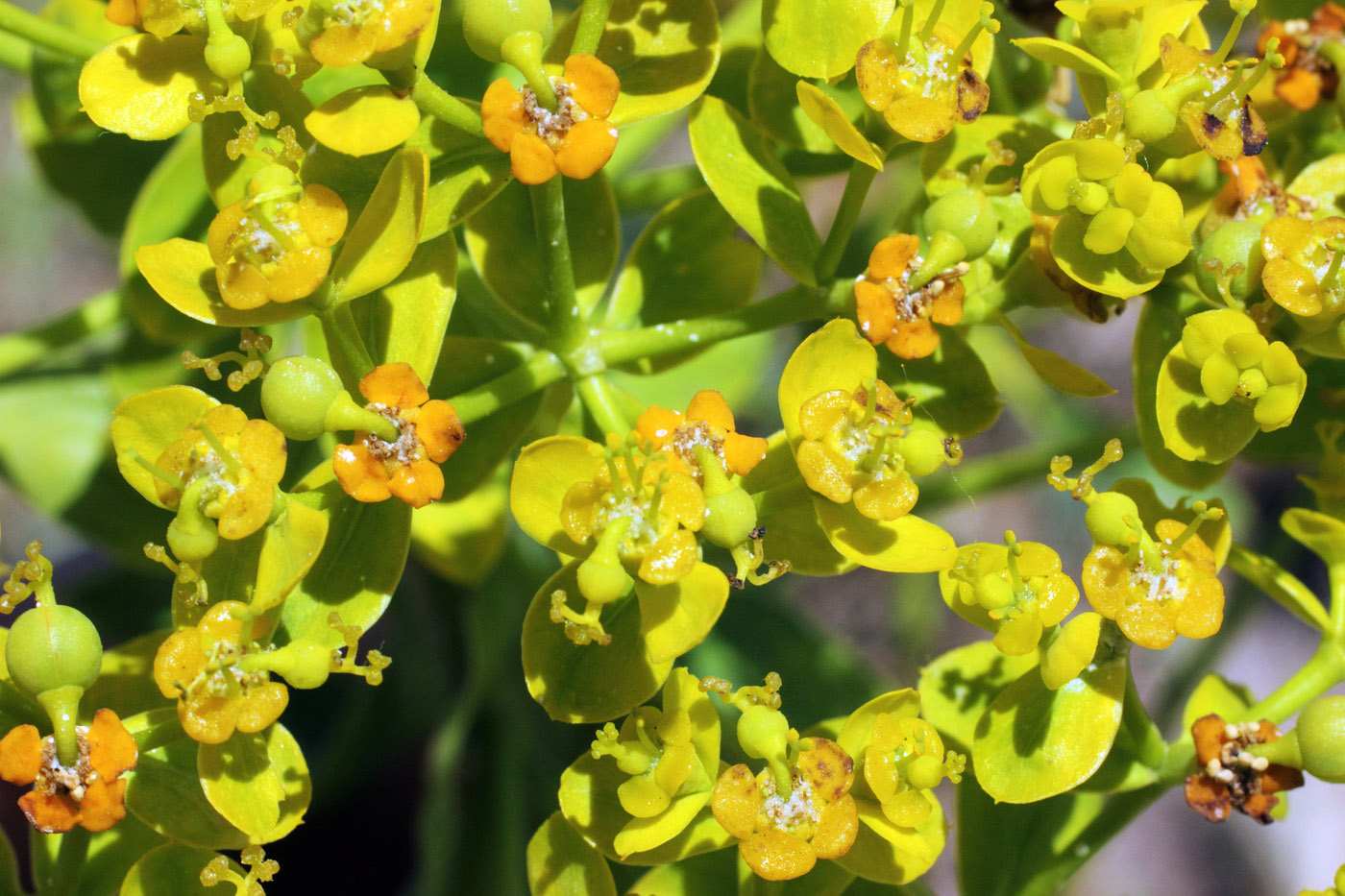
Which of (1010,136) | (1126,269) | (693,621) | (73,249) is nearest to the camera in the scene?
(693,621)

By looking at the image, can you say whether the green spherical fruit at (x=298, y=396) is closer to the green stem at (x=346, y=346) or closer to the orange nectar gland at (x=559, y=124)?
the green stem at (x=346, y=346)

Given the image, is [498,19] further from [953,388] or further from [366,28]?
[953,388]

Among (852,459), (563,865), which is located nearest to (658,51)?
(852,459)

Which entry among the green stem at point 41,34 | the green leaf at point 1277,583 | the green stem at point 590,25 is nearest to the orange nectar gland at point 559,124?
the green stem at point 590,25

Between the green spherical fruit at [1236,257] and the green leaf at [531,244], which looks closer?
the green spherical fruit at [1236,257]

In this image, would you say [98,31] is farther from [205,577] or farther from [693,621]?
[693,621]

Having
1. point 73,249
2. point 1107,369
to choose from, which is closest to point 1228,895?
point 1107,369
